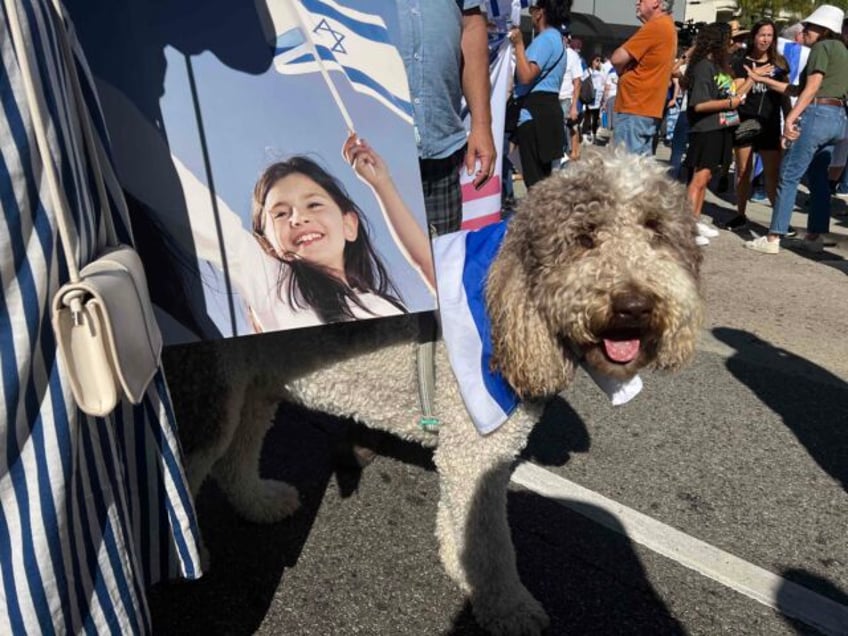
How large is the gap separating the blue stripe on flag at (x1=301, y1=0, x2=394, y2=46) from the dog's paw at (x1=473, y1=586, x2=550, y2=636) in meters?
1.70

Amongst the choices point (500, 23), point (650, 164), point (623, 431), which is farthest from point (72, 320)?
point (623, 431)

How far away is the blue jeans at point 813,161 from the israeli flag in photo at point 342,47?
551cm

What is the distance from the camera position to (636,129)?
6055 millimetres

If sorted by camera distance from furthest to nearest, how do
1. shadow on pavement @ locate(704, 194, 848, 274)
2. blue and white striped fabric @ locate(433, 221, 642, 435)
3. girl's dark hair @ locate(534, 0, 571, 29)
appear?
shadow on pavement @ locate(704, 194, 848, 274), girl's dark hair @ locate(534, 0, 571, 29), blue and white striped fabric @ locate(433, 221, 642, 435)

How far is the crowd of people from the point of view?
5.78 meters

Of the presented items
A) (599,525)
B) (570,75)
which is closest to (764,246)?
(570,75)

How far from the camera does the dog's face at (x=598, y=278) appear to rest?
177 cm

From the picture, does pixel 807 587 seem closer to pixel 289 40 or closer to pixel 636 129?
pixel 289 40

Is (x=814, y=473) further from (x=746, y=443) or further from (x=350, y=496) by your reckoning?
(x=350, y=496)

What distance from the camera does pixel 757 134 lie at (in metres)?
6.86

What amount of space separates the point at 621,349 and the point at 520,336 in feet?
0.89

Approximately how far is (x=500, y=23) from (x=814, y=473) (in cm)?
238

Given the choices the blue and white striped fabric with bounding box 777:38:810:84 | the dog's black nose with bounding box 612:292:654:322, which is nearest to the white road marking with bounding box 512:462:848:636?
the dog's black nose with bounding box 612:292:654:322

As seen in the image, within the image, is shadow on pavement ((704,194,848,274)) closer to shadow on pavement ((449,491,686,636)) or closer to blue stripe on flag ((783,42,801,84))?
blue stripe on flag ((783,42,801,84))
